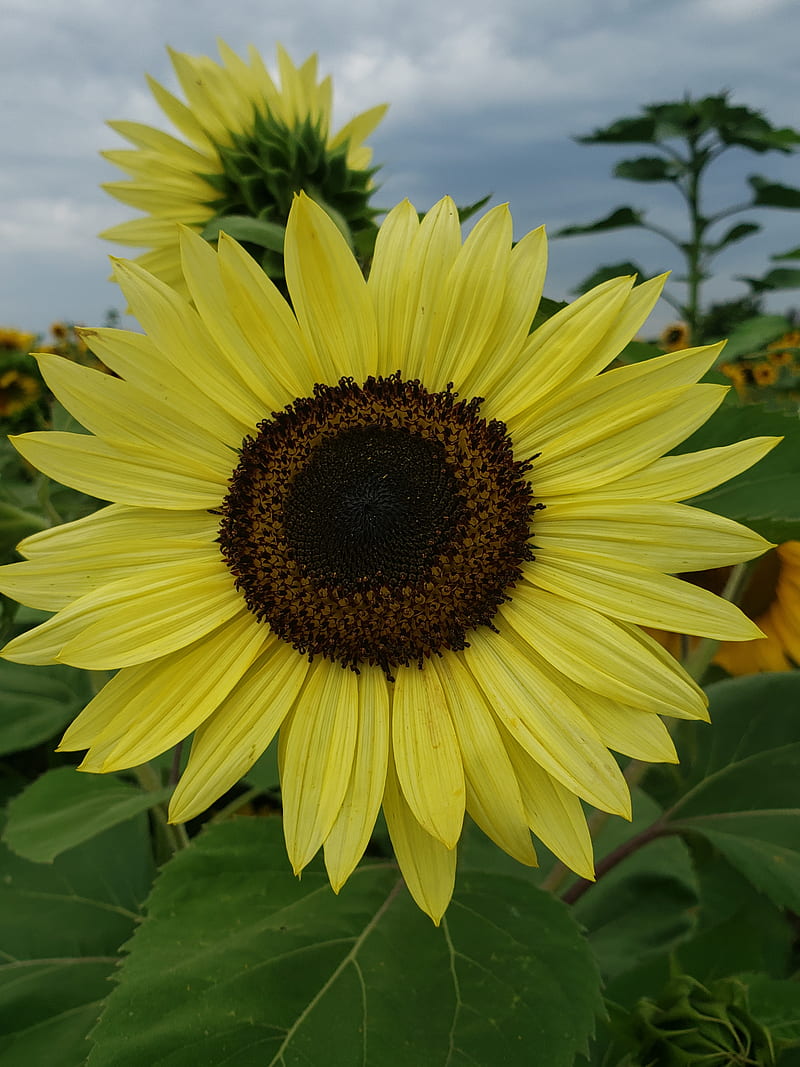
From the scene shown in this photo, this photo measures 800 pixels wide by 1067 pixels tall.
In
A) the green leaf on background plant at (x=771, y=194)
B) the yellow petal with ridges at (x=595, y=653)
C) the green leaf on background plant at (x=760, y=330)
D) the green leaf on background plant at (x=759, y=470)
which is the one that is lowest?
the yellow petal with ridges at (x=595, y=653)

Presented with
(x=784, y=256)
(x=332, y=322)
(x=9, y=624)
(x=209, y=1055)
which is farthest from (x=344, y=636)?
(x=784, y=256)

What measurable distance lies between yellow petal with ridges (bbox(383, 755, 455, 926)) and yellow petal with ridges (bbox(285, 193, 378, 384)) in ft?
1.96

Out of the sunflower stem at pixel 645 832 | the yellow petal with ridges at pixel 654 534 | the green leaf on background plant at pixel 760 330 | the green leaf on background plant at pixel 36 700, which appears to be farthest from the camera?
the green leaf on background plant at pixel 760 330

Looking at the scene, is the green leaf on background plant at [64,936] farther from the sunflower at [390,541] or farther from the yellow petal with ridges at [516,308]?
the yellow petal with ridges at [516,308]

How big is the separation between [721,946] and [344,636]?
1.06m

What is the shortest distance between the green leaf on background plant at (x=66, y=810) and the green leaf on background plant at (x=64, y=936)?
260mm

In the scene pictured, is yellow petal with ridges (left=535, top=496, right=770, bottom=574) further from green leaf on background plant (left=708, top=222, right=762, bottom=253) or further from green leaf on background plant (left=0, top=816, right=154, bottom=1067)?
green leaf on background plant (left=708, top=222, right=762, bottom=253)

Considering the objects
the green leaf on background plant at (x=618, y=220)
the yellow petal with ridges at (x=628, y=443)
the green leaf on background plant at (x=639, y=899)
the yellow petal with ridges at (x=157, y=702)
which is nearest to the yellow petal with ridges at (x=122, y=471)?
the yellow petal with ridges at (x=157, y=702)

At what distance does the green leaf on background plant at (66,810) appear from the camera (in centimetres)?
135

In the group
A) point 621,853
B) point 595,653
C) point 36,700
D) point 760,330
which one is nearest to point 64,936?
point 36,700

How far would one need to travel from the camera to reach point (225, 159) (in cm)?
201

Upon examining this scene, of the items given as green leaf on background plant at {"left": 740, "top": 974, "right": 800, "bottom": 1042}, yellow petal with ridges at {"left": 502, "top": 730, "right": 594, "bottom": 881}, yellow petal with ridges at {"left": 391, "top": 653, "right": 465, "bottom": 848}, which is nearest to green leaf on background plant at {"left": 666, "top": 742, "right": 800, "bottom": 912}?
green leaf on background plant at {"left": 740, "top": 974, "right": 800, "bottom": 1042}

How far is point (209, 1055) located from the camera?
106cm

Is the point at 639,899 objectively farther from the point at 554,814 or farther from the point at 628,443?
the point at 628,443
